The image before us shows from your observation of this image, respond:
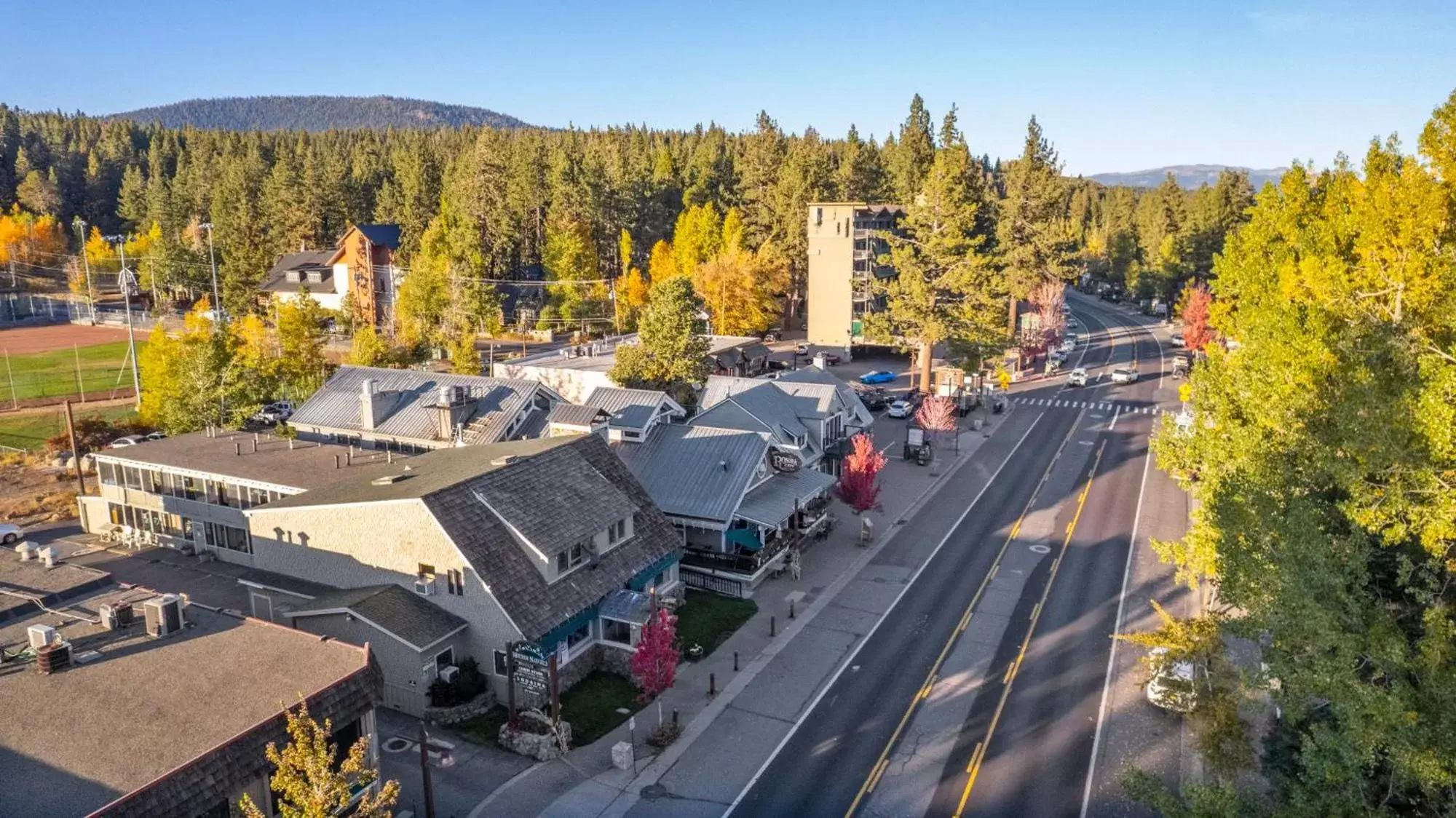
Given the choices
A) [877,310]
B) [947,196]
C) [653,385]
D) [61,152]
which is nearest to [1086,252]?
[877,310]

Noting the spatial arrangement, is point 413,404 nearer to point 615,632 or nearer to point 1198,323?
point 615,632

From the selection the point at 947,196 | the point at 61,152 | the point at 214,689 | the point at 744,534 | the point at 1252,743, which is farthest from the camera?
the point at 61,152

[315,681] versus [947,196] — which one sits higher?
[947,196]

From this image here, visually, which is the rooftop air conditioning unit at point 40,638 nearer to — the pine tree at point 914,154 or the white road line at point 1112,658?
the white road line at point 1112,658

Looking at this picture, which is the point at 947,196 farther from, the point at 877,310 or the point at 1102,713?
the point at 1102,713

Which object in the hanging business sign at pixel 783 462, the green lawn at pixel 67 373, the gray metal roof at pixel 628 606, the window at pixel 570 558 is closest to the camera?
the gray metal roof at pixel 628 606

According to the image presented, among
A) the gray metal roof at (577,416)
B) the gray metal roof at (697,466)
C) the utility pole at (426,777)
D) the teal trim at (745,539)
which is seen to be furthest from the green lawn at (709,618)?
the utility pole at (426,777)

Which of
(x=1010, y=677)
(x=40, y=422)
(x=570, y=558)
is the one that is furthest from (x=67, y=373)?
(x=1010, y=677)
